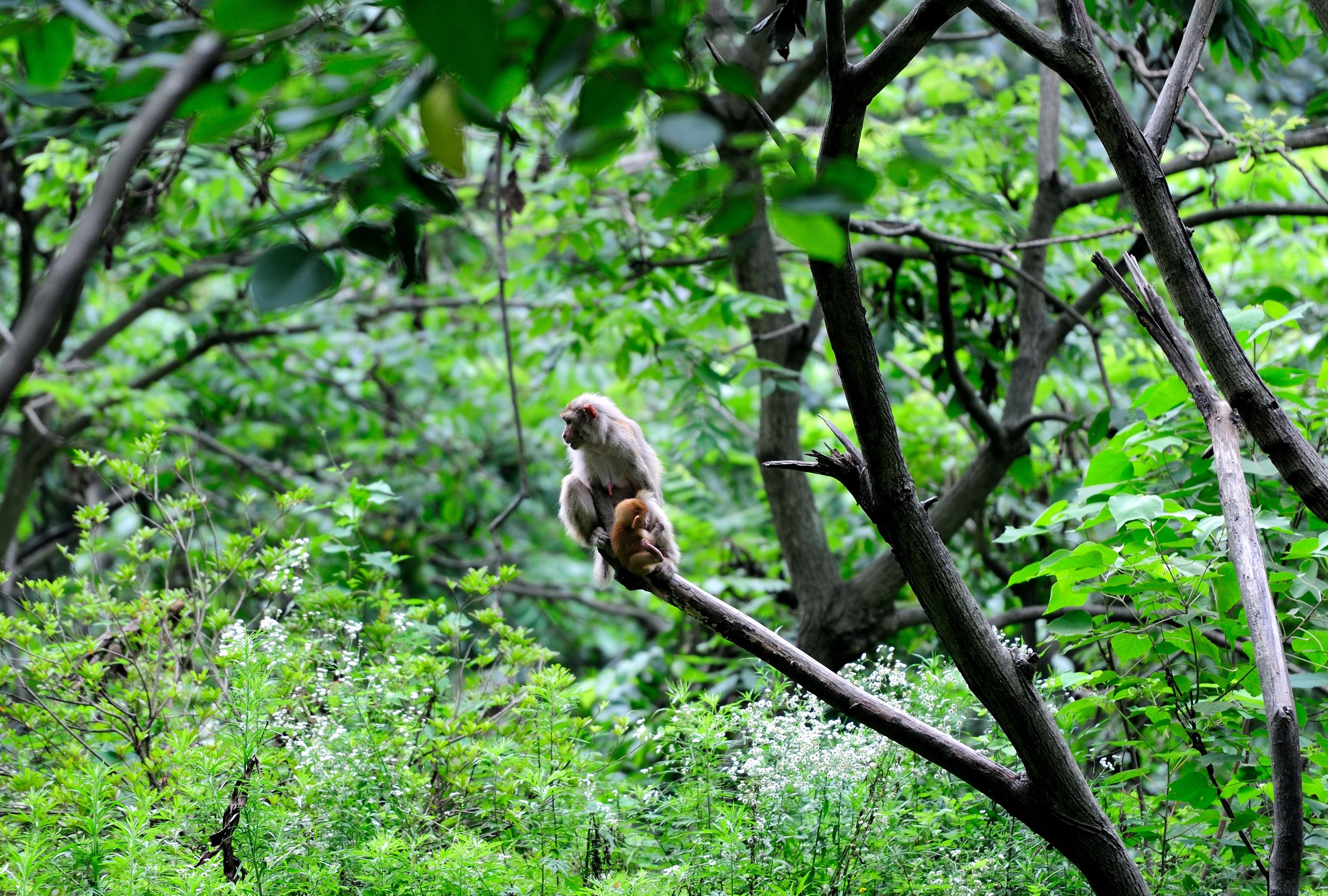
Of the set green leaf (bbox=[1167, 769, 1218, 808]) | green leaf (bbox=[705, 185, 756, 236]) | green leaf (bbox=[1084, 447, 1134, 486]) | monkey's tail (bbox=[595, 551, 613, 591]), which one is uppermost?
green leaf (bbox=[1084, 447, 1134, 486])

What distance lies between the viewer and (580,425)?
3.45m

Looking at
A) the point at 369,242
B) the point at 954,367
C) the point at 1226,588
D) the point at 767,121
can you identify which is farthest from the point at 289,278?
the point at 954,367

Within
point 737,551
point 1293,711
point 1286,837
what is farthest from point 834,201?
point 737,551

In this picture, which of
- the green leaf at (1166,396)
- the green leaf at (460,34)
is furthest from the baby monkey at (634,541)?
the green leaf at (460,34)

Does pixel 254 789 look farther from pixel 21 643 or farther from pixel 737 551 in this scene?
pixel 737 551

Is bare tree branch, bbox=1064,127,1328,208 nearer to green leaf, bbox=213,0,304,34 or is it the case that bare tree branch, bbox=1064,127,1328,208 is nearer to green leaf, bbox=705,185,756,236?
green leaf, bbox=705,185,756,236

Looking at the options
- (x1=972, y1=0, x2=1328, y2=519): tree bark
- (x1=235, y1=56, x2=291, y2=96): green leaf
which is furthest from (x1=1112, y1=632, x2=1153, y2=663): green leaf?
(x1=235, y1=56, x2=291, y2=96): green leaf

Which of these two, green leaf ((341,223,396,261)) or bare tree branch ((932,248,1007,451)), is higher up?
bare tree branch ((932,248,1007,451))

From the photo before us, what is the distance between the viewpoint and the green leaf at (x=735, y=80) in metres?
1.00

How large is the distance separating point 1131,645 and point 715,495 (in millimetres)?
5073

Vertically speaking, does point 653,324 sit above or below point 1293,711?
above

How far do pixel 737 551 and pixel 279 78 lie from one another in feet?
16.3

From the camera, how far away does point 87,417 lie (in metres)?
6.71

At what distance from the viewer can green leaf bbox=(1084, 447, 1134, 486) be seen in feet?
8.81
